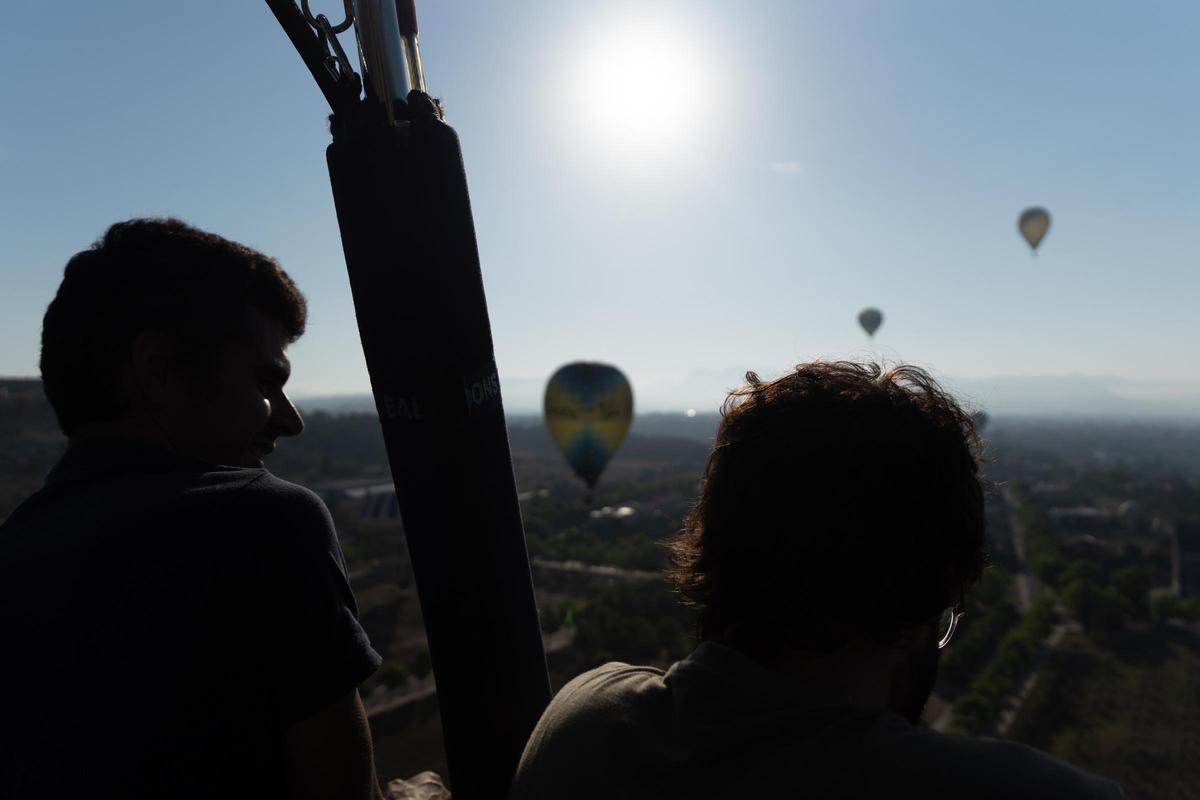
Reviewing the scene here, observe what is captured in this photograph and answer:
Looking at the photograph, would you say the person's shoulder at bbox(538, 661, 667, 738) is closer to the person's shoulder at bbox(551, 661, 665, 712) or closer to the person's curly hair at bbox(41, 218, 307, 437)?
the person's shoulder at bbox(551, 661, 665, 712)

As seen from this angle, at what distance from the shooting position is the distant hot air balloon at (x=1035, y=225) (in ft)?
130

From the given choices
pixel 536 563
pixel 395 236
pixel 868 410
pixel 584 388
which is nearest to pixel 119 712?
pixel 395 236

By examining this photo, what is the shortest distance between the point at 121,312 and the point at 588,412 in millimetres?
22195

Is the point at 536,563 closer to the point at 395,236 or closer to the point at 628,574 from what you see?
the point at 628,574

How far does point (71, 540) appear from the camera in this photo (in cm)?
163

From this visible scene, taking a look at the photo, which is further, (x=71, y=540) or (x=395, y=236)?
(x=395, y=236)

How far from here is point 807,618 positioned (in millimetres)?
1523

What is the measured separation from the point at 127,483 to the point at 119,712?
20.5 inches

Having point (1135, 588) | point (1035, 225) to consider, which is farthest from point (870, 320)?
point (1135, 588)

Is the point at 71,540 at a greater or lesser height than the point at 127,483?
lesser

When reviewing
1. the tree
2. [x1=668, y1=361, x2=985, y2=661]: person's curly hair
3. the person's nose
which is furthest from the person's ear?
the tree

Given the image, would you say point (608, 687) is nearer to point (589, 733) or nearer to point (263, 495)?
point (589, 733)

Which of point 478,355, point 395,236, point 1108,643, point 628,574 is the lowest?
point 1108,643

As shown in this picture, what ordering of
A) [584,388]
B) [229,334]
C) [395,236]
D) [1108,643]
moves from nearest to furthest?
[229,334]
[395,236]
[584,388]
[1108,643]
